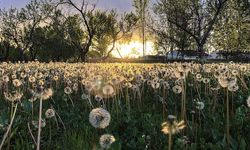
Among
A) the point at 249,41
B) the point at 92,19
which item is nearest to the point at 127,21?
the point at 92,19

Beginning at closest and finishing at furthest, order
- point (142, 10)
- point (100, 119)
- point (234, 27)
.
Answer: point (100, 119) < point (234, 27) < point (142, 10)

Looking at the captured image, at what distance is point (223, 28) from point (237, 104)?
178 feet

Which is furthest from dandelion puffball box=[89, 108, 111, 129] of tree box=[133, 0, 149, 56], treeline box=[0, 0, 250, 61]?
tree box=[133, 0, 149, 56]

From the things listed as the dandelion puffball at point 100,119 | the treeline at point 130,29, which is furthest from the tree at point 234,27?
the dandelion puffball at point 100,119

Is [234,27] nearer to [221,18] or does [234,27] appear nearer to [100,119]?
[221,18]

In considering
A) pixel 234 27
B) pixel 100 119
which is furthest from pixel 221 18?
pixel 100 119

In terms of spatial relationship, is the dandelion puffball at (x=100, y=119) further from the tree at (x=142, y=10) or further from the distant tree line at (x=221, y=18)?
the tree at (x=142, y=10)

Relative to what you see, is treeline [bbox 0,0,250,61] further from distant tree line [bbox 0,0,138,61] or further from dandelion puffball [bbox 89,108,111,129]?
dandelion puffball [bbox 89,108,111,129]

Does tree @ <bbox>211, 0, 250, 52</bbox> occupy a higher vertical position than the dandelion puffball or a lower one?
higher

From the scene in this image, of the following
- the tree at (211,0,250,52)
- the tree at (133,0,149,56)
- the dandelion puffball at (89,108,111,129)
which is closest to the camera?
the dandelion puffball at (89,108,111,129)

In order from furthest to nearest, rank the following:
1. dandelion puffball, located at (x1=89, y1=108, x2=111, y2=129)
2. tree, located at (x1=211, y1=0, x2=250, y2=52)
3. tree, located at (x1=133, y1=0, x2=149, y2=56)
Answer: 1. tree, located at (x1=133, y1=0, x2=149, y2=56)
2. tree, located at (x1=211, y1=0, x2=250, y2=52)
3. dandelion puffball, located at (x1=89, y1=108, x2=111, y2=129)

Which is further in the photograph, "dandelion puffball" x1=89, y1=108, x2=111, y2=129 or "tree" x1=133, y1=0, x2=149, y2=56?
"tree" x1=133, y1=0, x2=149, y2=56

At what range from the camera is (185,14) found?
58.8 m

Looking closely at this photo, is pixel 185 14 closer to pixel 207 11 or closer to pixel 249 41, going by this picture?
pixel 207 11
